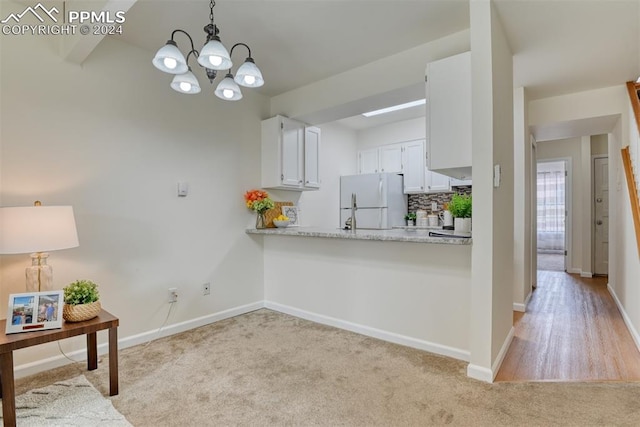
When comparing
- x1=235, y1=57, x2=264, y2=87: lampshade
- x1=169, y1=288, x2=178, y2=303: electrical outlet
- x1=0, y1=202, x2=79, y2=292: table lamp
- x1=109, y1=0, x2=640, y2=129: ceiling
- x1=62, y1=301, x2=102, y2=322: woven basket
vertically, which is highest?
x1=109, y1=0, x2=640, y2=129: ceiling

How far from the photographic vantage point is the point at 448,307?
246 cm

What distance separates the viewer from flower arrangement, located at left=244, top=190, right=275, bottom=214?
355cm

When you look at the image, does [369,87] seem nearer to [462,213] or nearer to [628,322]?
[462,213]

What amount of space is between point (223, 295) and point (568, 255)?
603cm

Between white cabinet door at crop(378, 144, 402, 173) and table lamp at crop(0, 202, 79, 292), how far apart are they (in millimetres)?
4526

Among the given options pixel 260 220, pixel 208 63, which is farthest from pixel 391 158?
pixel 208 63

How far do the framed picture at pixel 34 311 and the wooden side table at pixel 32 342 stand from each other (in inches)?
1.4

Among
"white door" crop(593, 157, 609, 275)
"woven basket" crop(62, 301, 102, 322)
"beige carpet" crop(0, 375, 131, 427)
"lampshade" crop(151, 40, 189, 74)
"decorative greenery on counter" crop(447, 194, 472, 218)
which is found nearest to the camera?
"beige carpet" crop(0, 375, 131, 427)

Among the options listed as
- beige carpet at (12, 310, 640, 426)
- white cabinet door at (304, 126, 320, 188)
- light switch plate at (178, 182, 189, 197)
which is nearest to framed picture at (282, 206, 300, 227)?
white cabinet door at (304, 126, 320, 188)

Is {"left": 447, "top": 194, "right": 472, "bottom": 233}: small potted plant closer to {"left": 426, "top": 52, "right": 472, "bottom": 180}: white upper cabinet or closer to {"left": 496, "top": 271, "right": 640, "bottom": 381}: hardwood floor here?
{"left": 426, "top": 52, "right": 472, "bottom": 180}: white upper cabinet

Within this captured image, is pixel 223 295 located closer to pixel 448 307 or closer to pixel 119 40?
pixel 448 307

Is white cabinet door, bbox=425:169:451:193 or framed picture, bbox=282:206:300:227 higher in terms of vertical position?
white cabinet door, bbox=425:169:451:193

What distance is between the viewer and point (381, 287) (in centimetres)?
283

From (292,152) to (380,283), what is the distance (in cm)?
180
